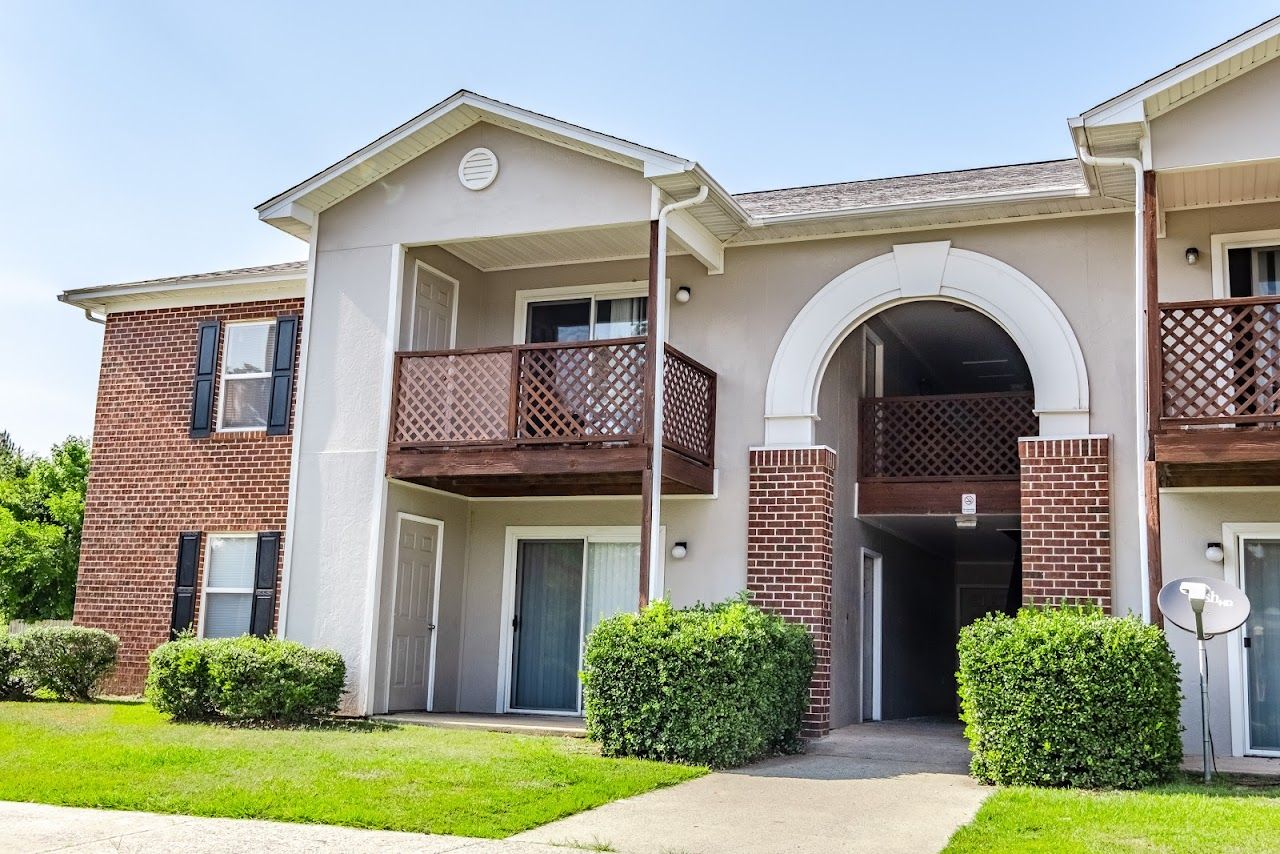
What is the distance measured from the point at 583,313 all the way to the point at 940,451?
4.40 m

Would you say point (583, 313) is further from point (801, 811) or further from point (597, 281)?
point (801, 811)

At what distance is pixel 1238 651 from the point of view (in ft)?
37.7

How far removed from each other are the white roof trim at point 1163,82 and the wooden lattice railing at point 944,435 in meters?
3.98

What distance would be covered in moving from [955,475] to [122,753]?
8923 mm

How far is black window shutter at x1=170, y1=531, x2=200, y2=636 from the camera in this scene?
15398 millimetres

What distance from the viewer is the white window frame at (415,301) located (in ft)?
46.3

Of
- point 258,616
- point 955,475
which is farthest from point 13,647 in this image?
point 955,475

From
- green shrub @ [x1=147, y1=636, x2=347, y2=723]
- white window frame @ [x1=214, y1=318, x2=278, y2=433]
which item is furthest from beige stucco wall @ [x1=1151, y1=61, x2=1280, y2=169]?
white window frame @ [x1=214, y1=318, x2=278, y2=433]

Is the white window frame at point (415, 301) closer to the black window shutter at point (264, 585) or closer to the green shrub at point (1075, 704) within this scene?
the black window shutter at point (264, 585)

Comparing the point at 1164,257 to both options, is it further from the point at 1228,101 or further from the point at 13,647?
the point at 13,647

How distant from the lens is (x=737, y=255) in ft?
45.6

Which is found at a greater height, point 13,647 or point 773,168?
point 773,168

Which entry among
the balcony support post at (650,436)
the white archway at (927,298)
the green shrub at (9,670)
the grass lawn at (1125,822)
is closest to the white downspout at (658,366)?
the balcony support post at (650,436)

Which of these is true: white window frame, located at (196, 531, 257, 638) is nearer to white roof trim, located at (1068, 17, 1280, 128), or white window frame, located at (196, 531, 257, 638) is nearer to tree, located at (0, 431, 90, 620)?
white roof trim, located at (1068, 17, 1280, 128)
